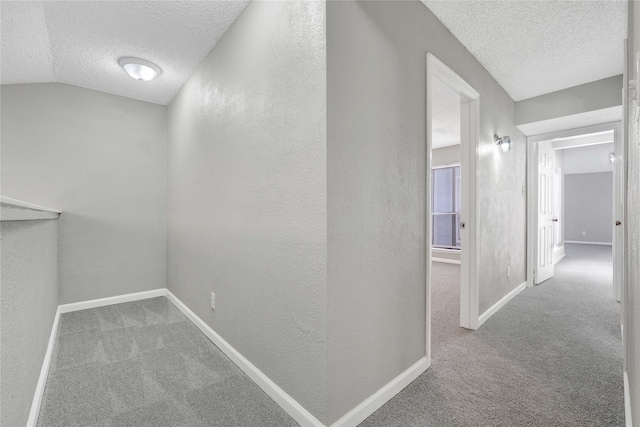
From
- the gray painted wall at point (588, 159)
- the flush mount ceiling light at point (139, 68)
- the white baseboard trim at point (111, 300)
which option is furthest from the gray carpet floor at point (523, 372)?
the gray painted wall at point (588, 159)

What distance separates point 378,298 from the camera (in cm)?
152

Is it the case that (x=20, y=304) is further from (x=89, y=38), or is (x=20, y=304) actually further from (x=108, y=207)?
(x=108, y=207)

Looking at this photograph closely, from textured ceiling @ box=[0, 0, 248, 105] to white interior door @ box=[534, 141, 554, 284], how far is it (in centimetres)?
441

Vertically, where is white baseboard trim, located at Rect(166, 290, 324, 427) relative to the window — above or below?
below

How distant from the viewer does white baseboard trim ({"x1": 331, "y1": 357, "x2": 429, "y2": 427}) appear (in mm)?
1347

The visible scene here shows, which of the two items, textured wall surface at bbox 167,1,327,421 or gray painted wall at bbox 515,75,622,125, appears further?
gray painted wall at bbox 515,75,622,125

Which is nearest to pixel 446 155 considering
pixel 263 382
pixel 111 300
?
pixel 263 382

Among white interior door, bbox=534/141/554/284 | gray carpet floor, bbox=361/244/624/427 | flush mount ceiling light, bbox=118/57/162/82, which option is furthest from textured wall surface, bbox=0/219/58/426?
white interior door, bbox=534/141/554/284

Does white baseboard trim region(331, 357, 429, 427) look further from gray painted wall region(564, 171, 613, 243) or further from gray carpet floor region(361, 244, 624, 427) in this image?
gray painted wall region(564, 171, 613, 243)

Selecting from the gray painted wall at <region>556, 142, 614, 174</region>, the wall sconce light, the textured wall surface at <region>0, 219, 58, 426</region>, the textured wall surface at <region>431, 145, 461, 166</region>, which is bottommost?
the textured wall surface at <region>0, 219, 58, 426</region>

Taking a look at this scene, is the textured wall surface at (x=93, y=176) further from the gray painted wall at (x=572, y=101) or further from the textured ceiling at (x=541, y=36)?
the gray painted wall at (x=572, y=101)

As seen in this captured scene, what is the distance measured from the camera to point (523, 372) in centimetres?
181

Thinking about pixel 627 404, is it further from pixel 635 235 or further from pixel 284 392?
pixel 284 392

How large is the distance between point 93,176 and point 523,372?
4.50 m
